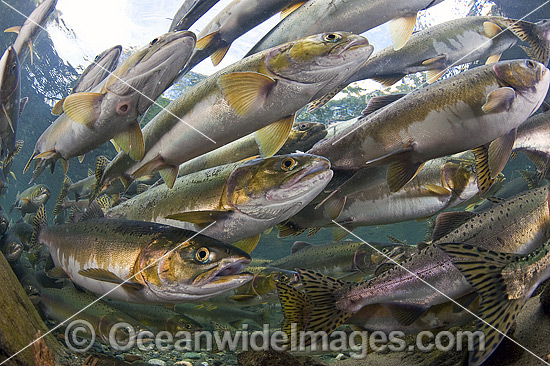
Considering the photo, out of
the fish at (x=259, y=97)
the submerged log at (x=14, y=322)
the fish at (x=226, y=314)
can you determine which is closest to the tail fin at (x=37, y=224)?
the submerged log at (x=14, y=322)

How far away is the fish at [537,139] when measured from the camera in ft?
11.2

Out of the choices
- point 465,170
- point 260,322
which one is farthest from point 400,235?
point 465,170

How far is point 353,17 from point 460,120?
141 centimetres

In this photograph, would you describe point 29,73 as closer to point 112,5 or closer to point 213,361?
point 112,5

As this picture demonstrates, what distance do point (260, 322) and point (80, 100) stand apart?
620 cm

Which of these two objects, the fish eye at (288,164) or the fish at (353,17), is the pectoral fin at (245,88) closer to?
the fish eye at (288,164)

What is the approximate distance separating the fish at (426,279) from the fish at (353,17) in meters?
1.89

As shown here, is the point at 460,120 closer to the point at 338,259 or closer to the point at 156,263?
the point at 156,263

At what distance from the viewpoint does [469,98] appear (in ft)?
8.28

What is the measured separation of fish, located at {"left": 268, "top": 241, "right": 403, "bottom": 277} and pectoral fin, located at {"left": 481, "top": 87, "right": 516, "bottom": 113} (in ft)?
9.55

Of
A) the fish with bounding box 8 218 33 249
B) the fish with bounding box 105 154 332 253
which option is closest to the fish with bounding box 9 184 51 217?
the fish with bounding box 8 218 33 249

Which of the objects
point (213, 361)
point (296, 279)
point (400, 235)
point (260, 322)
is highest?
point (296, 279)

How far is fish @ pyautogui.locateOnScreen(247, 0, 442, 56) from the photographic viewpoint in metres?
3.07

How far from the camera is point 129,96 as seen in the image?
105 inches
